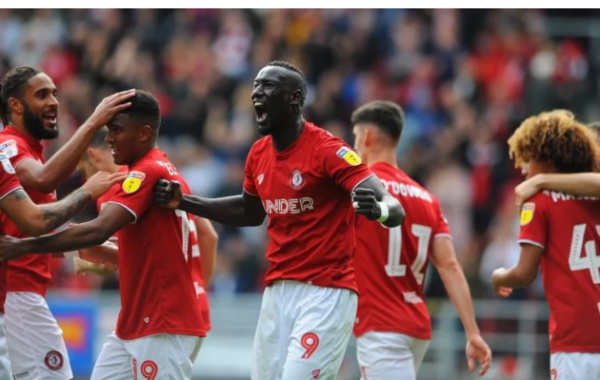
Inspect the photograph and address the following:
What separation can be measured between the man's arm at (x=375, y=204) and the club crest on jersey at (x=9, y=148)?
2596 mm

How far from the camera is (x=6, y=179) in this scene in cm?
749

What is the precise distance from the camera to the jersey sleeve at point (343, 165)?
7.47 m

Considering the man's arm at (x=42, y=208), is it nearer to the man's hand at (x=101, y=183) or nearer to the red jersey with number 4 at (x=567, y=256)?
the man's hand at (x=101, y=183)

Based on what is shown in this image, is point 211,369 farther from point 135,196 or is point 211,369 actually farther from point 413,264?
point 135,196

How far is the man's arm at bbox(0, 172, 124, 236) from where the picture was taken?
7.53 m

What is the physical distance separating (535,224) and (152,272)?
8.92 feet

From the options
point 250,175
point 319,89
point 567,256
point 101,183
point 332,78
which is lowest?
point 567,256

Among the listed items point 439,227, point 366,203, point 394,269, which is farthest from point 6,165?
point 439,227

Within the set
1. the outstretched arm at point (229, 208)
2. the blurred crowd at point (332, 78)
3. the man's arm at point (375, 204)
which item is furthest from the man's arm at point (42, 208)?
the blurred crowd at point (332, 78)

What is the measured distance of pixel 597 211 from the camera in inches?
329

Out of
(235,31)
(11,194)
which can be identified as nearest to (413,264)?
(11,194)

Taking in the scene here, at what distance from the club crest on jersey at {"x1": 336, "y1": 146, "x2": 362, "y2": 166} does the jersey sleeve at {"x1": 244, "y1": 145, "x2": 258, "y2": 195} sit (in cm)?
79

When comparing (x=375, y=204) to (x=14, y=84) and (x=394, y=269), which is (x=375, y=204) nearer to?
(x=394, y=269)

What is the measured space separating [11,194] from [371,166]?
314 cm
